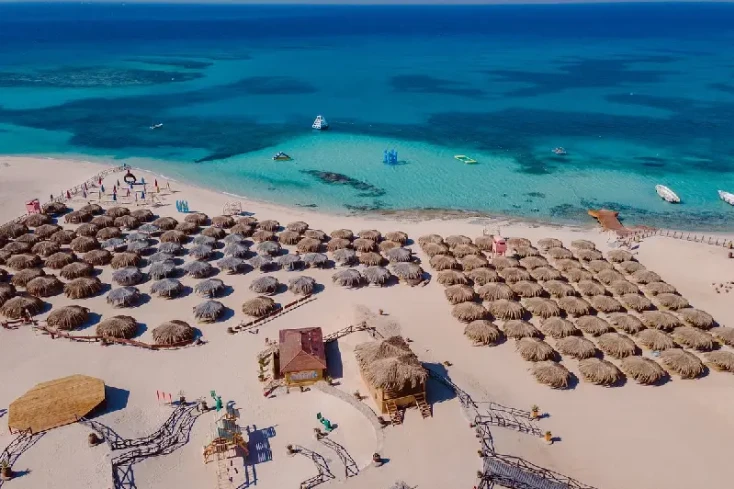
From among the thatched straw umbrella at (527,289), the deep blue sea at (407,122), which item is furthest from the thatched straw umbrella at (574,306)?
the deep blue sea at (407,122)

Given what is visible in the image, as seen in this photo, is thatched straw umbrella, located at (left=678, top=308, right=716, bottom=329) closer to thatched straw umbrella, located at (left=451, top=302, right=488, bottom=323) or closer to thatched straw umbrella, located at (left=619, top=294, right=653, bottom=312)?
thatched straw umbrella, located at (left=619, top=294, right=653, bottom=312)

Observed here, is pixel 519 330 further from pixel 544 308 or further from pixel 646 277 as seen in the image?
pixel 646 277

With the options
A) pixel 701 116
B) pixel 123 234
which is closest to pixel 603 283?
pixel 123 234

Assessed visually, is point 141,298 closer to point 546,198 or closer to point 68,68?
point 546,198

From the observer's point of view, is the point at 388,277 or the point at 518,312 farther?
the point at 388,277

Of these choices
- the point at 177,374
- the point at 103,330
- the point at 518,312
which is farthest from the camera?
the point at 518,312

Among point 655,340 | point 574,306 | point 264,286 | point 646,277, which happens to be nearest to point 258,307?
point 264,286

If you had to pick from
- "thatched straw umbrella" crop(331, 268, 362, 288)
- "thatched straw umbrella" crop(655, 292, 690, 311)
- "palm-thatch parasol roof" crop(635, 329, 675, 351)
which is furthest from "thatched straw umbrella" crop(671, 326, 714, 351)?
"thatched straw umbrella" crop(331, 268, 362, 288)
